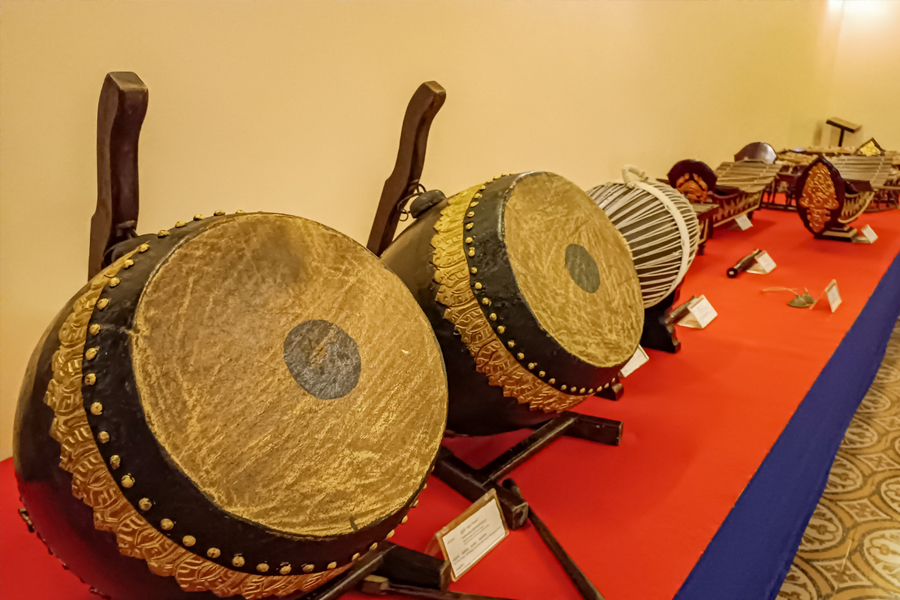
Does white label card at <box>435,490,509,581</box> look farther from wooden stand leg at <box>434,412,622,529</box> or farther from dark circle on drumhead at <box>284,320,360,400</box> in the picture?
dark circle on drumhead at <box>284,320,360,400</box>

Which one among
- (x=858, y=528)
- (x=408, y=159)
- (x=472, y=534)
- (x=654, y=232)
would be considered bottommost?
(x=858, y=528)

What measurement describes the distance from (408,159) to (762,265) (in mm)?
1966

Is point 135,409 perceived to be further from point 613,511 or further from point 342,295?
point 613,511

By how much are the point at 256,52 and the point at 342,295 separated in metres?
0.83

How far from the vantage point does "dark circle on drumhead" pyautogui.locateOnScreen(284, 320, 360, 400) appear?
73cm

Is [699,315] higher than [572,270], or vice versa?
[572,270]

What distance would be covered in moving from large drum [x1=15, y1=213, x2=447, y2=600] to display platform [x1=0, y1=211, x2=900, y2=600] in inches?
14.2

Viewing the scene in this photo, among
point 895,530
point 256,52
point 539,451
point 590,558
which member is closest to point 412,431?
point 590,558

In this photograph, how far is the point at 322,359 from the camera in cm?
75

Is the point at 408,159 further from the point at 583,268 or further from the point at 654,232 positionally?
the point at 654,232

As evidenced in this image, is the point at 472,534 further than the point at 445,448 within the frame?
No

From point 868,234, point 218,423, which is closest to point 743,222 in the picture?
point 868,234

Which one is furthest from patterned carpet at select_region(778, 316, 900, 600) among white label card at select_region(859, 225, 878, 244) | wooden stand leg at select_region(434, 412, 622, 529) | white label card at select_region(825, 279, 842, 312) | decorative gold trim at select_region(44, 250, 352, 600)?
decorative gold trim at select_region(44, 250, 352, 600)

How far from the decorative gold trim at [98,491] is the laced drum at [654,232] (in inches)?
51.1
